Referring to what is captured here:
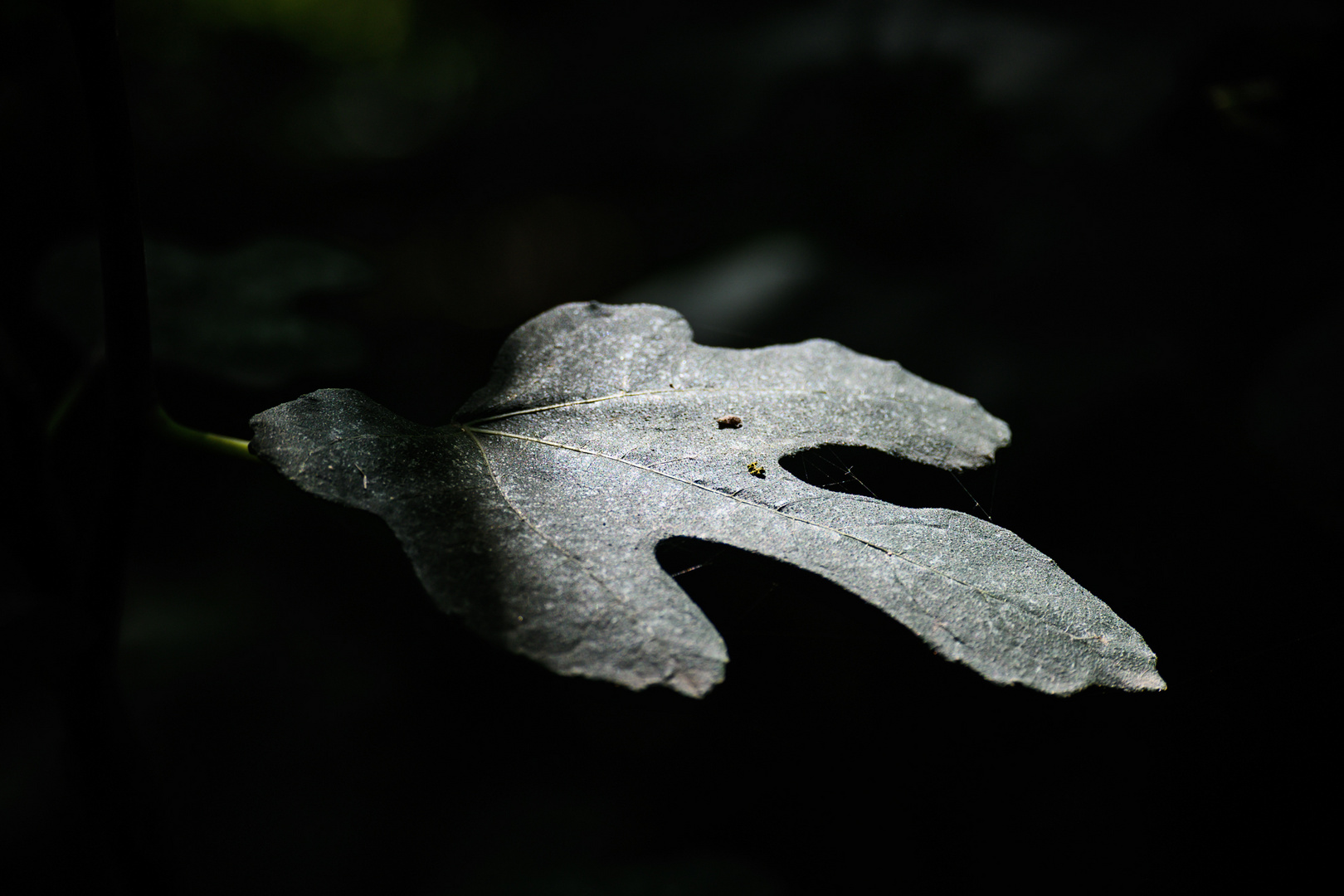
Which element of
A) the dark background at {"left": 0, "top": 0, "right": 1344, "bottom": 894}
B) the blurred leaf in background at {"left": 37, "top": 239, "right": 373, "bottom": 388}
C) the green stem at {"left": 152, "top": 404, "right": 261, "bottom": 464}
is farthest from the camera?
the blurred leaf in background at {"left": 37, "top": 239, "right": 373, "bottom": 388}

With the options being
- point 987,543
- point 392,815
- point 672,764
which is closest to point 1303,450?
point 987,543

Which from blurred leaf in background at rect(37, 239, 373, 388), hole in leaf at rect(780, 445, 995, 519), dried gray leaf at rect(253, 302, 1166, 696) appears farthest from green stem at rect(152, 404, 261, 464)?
hole in leaf at rect(780, 445, 995, 519)

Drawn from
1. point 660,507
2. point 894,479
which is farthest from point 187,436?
point 894,479

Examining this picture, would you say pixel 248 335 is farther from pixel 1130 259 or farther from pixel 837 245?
pixel 1130 259

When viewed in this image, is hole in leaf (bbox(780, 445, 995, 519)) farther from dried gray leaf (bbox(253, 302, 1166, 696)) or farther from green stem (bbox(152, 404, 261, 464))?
green stem (bbox(152, 404, 261, 464))

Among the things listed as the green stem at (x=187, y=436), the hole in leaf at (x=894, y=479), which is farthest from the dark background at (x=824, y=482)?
the green stem at (x=187, y=436)

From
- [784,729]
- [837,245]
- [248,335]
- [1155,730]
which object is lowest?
[1155,730]

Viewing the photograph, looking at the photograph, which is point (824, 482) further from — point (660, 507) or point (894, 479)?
point (660, 507)
